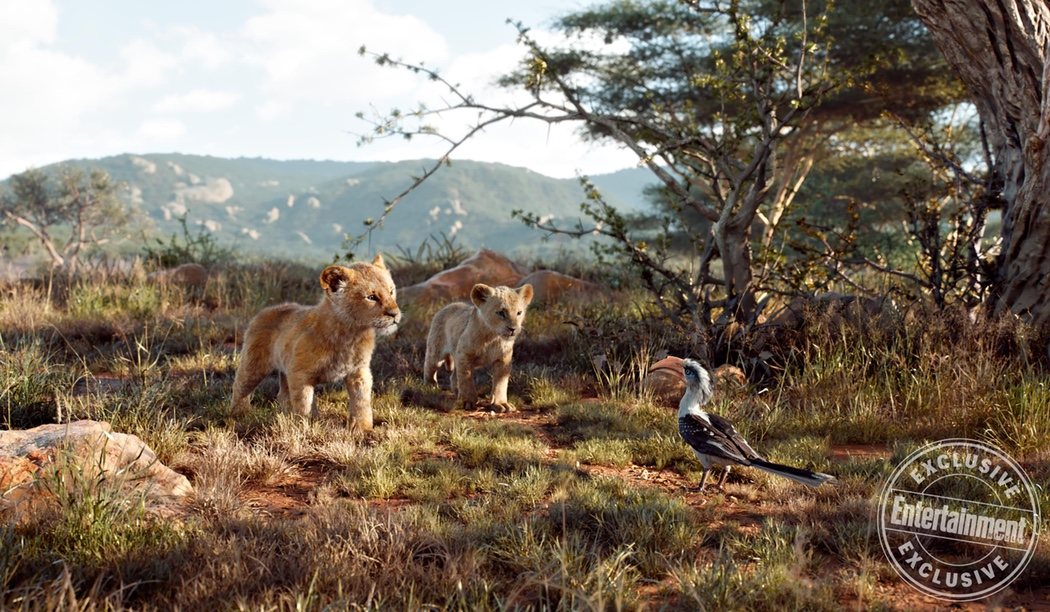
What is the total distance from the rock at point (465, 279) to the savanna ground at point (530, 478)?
103 inches

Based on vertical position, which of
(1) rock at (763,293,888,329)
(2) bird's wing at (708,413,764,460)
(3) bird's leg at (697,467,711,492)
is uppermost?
(1) rock at (763,293,888,329)

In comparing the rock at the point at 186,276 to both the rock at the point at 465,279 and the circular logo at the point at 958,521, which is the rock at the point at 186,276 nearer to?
the rock at the point at 465,279

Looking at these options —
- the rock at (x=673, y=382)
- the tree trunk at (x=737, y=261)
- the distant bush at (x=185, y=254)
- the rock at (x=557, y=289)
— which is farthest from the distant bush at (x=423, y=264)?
the rock at (x=673, y=382)

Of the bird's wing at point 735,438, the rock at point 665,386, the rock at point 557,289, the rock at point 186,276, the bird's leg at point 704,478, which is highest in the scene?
the rock at point 557,289

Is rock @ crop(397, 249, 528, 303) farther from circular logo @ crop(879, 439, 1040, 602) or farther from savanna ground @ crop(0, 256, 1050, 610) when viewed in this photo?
circular logo @ crop(879, 439, 1040, 602)

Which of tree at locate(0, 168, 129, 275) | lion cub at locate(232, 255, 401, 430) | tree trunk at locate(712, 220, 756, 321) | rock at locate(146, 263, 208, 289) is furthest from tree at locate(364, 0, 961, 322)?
tree at locate(0, 168, 129, 275)

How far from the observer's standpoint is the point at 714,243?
8.42 metres

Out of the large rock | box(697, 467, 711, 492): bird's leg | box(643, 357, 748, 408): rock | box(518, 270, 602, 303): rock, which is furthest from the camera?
box(518, 270, 602, 303): rock

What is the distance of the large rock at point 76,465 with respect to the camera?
12.3 feet

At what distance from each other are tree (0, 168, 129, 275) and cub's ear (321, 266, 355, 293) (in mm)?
62589

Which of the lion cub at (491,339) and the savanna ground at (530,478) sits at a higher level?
the lion cub at (491,339)

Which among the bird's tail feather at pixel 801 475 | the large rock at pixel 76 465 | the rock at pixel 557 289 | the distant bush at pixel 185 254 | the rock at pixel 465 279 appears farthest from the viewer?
the distant bush at pixel 185 254

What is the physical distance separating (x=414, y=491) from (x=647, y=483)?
1.60 m

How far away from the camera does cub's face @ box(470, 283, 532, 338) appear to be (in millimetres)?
6625
